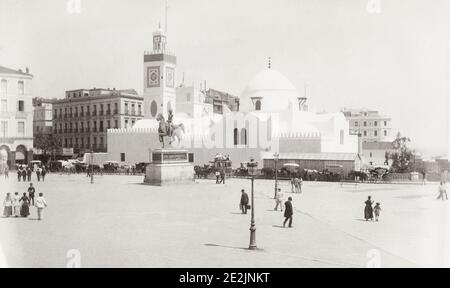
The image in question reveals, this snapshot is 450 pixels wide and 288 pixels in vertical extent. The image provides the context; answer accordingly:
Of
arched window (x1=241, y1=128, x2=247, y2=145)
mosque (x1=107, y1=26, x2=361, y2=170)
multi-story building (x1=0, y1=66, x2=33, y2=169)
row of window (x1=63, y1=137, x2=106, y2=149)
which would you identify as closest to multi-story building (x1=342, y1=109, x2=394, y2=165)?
mosque (x1=107, y1=26, x2=361, y2=170)

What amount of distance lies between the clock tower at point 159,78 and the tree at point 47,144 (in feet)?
32.9

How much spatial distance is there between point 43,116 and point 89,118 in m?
6.01

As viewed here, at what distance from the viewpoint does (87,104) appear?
5719 cm

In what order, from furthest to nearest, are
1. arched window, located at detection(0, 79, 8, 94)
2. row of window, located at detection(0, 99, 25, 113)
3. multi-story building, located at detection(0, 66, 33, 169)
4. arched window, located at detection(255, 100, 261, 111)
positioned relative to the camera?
arched window, located at detection(255, 100, 261, 111) → arched window, located at detection(0, 79, 8, 94) → row of window, located at detection(0, 99, 25, 113) → multi-story building, located at detection(0, 66, 33, 169)

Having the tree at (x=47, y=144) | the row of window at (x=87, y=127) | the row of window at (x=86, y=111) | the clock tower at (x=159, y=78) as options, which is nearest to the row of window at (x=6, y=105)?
the tree at (x=47, y=144)

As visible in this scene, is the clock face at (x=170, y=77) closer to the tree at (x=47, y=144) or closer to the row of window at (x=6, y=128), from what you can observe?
the tree at (x=47, y=144)

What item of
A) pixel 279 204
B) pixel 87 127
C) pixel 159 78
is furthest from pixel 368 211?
pixel 87 127

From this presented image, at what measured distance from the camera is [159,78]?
180 feet

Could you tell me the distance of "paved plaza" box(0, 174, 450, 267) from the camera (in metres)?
12.5

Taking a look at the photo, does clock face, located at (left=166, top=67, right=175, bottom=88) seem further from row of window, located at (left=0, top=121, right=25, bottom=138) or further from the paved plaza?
the paved plaza

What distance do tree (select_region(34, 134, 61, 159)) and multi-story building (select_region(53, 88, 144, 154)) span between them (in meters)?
0.94

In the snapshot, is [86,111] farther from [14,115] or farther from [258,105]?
[14,115]

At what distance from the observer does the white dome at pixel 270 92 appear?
52.2 metres
